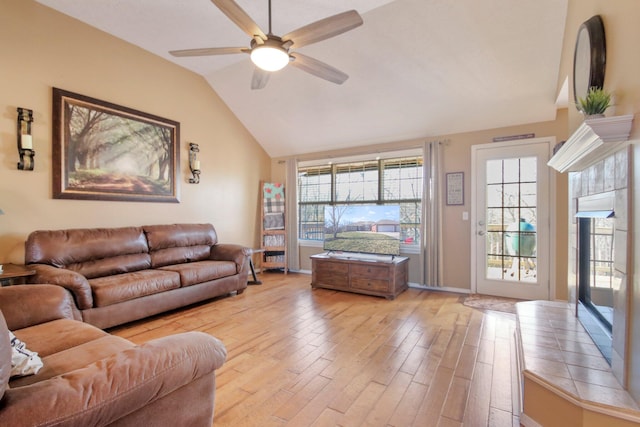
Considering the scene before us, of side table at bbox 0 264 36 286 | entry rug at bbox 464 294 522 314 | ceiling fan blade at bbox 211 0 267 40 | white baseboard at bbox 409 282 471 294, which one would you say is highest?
ceiling fan blade at bbox 211 0 267 40

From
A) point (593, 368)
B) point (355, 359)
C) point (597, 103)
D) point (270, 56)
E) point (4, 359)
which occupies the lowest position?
point (355, 359)

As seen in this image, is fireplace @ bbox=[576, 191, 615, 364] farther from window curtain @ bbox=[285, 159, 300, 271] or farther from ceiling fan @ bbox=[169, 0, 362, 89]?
window curtain @ bbox=[285, 159, 300, 271]

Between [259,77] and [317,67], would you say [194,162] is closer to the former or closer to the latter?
[259,77]

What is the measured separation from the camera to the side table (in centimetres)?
243

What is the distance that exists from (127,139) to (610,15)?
4546 millimetres

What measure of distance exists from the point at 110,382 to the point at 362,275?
3357mm

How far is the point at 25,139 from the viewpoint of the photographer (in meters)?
2.86

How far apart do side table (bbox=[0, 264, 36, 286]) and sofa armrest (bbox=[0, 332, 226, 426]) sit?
2.23 meters

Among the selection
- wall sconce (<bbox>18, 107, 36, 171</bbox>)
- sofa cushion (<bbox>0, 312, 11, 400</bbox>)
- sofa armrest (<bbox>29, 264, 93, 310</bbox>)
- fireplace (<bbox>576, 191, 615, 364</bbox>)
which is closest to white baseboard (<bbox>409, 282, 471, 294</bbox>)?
fireplace (<bbox>576, 191, 615, 364</bbox>)

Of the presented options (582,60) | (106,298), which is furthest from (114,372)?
(582,60)

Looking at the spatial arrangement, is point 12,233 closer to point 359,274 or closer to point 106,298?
point 106,298

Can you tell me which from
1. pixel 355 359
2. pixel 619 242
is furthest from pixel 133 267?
pixel 619 242

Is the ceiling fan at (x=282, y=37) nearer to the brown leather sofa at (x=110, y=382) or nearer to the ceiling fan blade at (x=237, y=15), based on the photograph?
the ceiling fan blade at (x=237, y=15)

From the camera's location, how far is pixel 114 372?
987mm
